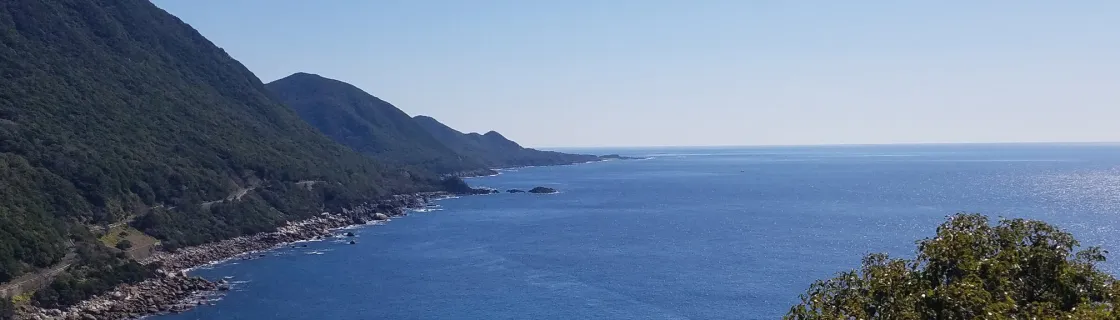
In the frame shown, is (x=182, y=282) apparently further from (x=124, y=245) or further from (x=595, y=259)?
(x=595, y=259)

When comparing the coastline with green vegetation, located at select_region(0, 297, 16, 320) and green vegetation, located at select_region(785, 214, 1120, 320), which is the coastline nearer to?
green vegetation, located at select_region(0, 297, 16, 320)

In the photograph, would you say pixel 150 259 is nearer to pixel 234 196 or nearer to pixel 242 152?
pixel 234 196

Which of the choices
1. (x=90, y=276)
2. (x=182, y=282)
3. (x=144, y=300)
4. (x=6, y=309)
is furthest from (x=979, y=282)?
(x=182, y=282)

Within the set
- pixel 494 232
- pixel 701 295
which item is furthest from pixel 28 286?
pixel 494 232

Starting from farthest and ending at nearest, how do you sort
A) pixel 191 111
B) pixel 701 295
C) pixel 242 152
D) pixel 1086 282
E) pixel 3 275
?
pixel 191 111 → pixel 242 152 → pixel 701 295 → pixel 3 275 → pixel 1086 282

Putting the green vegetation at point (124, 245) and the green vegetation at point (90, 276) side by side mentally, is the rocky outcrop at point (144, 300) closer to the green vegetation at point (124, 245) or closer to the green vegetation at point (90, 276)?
the green vegetation at point (90, 276)

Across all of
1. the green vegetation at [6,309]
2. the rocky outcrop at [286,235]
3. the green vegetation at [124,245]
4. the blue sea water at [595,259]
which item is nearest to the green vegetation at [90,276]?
the green vegetation at [6,309]

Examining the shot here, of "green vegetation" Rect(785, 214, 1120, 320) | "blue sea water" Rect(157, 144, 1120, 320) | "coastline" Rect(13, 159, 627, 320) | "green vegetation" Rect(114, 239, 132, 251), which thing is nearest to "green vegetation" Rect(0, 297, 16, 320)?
"coastline" Rect(13, 159, 627, 320)
